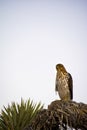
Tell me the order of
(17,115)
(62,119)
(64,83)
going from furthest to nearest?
(64,83), (17,115), (62,119)

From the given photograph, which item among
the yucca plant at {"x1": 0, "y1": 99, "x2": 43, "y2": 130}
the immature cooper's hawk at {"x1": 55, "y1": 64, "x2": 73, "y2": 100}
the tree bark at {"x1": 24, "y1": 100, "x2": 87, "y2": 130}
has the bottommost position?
the tree bark at {"x1": 24, "y1": 100, "x2": 87, "y2": 130}

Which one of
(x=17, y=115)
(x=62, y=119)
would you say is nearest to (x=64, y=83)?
(x=17, y=115)

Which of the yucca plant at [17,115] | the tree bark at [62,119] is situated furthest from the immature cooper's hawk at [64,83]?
the tree bark at [62,119]

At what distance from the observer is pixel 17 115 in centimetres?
749

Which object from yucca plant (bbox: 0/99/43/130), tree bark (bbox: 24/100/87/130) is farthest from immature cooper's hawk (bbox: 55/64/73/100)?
tree bark (bbox: 24/100/87/130)

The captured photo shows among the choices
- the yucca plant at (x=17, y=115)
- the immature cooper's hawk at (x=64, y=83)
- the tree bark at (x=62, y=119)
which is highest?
the immature cooper's hawk at (x=64, y=83)

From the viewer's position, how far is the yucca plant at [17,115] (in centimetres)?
703

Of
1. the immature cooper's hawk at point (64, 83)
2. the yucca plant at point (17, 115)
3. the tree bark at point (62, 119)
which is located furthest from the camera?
the immature cooper's hawk at point (64, 83)

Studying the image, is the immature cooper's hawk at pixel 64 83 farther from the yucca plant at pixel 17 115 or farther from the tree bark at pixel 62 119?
the tree bark at pixel 62 119

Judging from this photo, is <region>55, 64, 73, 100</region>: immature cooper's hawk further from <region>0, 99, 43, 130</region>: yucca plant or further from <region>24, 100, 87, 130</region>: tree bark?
<region>24, 100, 87, 130</region>: tree bark

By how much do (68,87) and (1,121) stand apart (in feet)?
9.52

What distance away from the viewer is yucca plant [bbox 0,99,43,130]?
703cm

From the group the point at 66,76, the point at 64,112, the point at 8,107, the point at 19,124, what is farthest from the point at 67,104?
the point at 66,76

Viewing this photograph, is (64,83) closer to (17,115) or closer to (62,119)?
(17,115)
